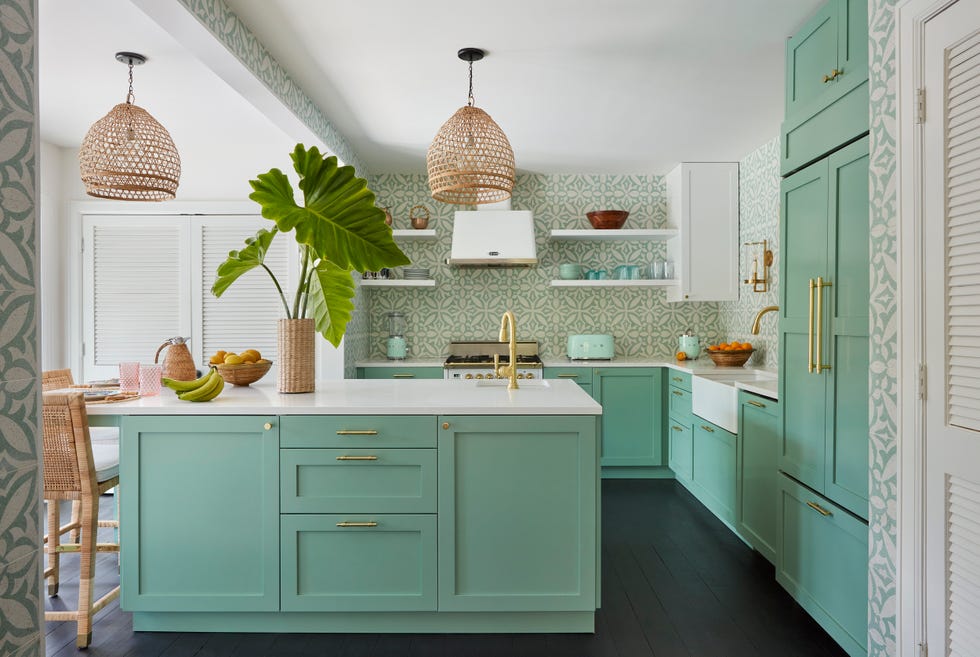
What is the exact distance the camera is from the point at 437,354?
18.0 feet

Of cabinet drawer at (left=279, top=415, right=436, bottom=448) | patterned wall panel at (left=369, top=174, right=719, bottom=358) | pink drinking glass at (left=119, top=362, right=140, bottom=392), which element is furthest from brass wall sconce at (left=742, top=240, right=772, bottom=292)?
pink drinking glass at (left=119, top=362, right=140, bottom=392)

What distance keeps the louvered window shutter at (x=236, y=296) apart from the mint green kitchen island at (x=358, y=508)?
2583mm

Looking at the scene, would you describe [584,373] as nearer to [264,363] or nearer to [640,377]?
[640,377]

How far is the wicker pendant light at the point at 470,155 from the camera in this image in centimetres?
274

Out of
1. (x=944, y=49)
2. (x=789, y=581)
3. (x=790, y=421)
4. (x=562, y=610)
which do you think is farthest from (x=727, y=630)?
(x=944, y=49)

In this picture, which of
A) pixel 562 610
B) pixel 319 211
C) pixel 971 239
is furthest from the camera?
pixel 319 211

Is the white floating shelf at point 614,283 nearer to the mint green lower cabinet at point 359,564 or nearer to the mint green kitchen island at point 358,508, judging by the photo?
the mint green kitchen island at point 358,508

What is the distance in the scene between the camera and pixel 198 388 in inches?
96.3

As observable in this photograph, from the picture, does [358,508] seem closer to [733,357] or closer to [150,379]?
[150,379]

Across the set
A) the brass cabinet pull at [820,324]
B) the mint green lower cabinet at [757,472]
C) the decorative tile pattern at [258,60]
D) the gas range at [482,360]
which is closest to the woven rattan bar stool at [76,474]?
the decorative tile pattern at [258,60]

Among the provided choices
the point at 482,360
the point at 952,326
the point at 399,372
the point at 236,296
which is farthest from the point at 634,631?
the point at 236,296

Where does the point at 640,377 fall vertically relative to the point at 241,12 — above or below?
below

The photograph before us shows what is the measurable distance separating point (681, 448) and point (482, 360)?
167cm

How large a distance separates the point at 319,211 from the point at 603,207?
339cm
